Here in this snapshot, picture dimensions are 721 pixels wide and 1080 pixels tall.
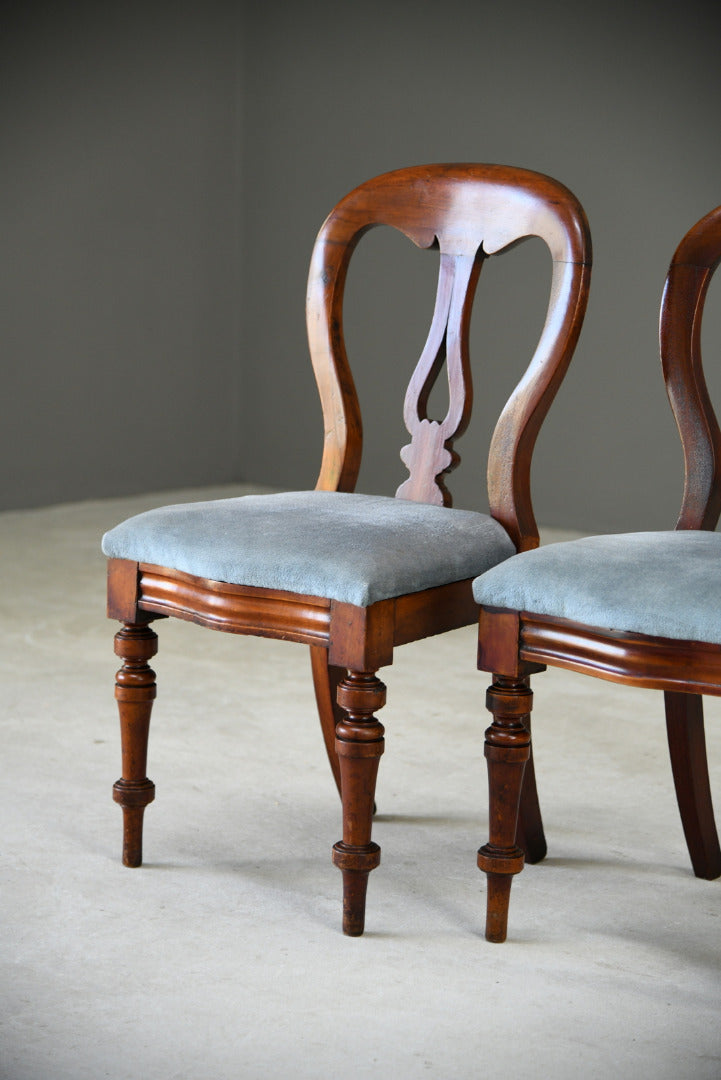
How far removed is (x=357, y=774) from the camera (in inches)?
60.1

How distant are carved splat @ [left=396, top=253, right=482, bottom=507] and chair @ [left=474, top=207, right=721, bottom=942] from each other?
0.26 meters

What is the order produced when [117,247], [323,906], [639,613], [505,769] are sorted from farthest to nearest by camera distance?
[117,247]
[323,906]
[505,769]
[639,613]

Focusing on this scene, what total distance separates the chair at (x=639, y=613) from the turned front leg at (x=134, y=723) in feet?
1.57

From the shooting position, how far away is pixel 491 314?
4727mm

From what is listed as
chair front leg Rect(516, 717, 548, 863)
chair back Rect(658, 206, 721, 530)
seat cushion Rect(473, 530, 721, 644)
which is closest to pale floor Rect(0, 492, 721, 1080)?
chair front leg Rect(516, 717, 548, 863)

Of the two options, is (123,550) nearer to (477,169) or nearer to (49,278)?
(477,169)

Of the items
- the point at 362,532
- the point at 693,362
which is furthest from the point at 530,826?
the point at 693,362

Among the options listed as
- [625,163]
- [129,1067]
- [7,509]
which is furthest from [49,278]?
[129,1067]

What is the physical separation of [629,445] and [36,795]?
291 cm

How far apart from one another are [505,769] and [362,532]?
313mm

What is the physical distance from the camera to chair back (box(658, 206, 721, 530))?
1710 millimetres

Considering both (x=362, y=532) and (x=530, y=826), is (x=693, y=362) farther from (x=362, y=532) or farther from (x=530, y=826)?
(x=530, y=826)

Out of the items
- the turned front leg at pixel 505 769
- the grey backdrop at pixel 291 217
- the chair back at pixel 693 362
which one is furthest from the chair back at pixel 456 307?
the grey backdrop at pixel 291 217

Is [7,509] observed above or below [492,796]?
below
